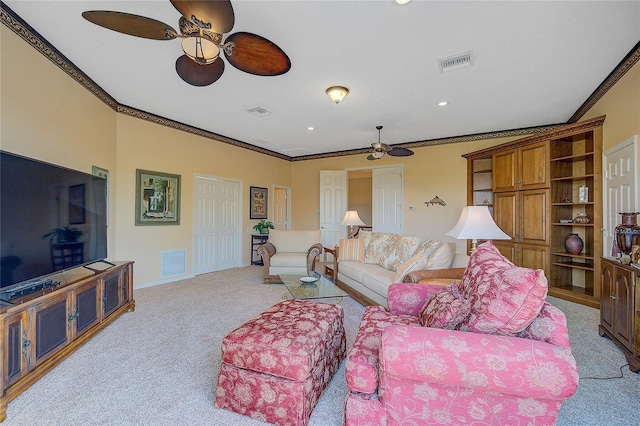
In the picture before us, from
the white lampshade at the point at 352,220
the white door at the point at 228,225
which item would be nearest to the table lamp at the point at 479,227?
the white lampshade at the point at 352,220

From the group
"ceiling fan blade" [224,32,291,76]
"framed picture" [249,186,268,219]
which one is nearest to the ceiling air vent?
"ceiling fan blade" [224,32,291,76]

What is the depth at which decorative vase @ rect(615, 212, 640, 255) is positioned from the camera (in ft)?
8.00

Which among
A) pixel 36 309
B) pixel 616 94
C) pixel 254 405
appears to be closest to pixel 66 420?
pixel 36 309

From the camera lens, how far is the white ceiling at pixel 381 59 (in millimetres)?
2248

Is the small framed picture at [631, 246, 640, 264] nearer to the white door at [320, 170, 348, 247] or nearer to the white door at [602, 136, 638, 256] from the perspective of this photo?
the white door at [602, 136, 638, 256]

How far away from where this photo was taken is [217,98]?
395cm

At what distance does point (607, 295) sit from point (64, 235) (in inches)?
194

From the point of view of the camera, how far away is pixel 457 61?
115 inches

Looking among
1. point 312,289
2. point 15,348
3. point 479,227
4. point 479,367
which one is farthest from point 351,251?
point 15,348

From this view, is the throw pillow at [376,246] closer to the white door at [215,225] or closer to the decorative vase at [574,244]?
the decorative vase at [574,244]

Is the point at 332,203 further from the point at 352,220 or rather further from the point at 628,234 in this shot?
the point at 628,234

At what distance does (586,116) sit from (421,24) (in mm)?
3508

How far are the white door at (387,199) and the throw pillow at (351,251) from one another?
2180 millimetres

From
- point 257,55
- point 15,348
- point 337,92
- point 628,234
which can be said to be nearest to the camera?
point 15,348
